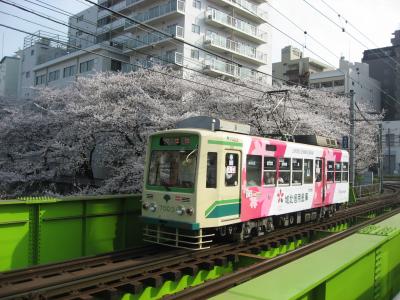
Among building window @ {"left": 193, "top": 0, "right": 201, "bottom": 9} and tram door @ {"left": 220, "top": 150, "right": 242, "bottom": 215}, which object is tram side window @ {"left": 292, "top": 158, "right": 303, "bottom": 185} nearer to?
tram door @ {"left": 220, "top": 150, "right": 242, "bottom": 215}

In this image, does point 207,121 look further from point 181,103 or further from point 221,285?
point 181,103

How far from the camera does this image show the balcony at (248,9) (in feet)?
139

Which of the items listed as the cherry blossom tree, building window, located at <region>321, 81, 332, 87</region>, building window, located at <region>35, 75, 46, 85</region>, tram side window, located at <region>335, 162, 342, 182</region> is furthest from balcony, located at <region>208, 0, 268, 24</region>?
tram side window, located at <region>335, 162, 342, 182</region>

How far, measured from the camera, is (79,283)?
22.3 feet

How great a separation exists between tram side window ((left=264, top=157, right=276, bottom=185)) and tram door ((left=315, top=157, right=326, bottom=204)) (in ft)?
11.0

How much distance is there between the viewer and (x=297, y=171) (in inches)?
498

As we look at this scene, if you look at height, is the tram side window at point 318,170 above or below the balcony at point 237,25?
below

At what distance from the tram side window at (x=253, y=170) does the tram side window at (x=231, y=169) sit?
0.47 metres

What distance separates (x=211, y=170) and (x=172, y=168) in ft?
3.33

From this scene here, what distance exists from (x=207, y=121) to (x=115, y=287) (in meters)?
4.82

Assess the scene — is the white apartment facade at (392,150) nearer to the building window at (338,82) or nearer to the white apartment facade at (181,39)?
the building window at (338,82)

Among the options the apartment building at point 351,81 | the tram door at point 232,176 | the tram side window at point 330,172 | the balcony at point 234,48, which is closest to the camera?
the tram door at point 232,176

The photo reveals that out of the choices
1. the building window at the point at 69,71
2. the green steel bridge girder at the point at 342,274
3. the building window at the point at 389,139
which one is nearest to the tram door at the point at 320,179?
the green steel bridge girder at the point at 342,274

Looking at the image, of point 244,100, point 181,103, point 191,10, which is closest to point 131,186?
point 181,103
